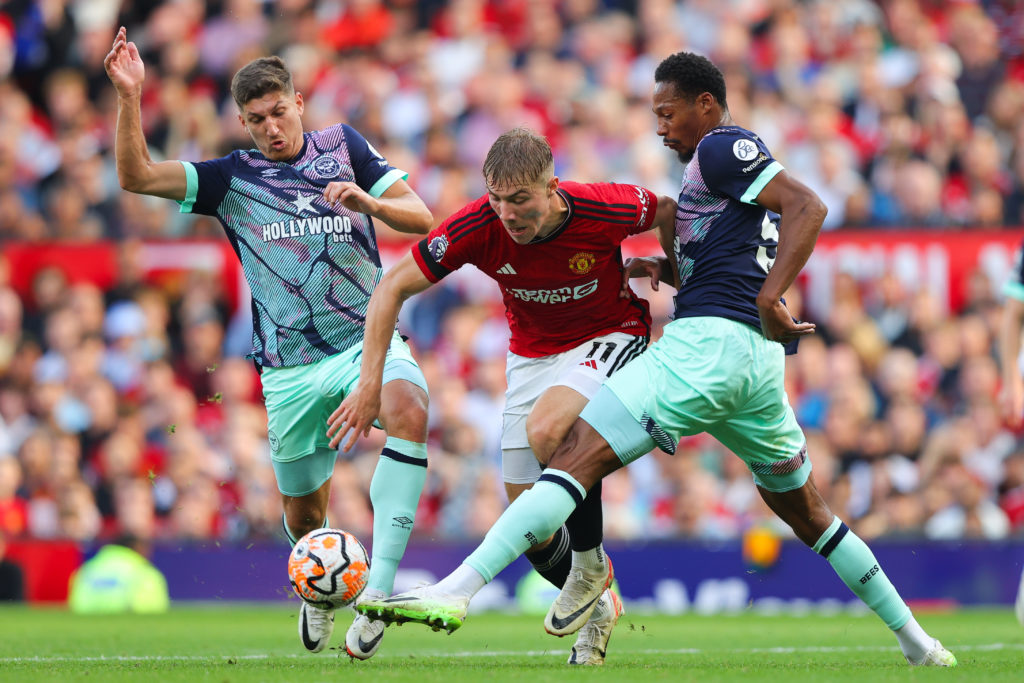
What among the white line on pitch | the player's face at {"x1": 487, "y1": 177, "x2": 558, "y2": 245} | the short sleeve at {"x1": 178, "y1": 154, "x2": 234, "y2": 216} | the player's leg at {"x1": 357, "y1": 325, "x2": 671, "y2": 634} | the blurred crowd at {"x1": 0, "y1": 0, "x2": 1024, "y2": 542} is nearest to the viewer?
the player's leg at {"x1": 357, "y1": 325, "x2": 671, "y2": 634}

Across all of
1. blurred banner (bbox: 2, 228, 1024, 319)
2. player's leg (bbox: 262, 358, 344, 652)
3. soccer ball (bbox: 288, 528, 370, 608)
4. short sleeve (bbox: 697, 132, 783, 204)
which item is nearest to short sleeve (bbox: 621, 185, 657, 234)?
short sleeve (bbox: 697, 132, 783, 204)

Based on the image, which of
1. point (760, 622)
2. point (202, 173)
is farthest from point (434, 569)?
point (202, 173)

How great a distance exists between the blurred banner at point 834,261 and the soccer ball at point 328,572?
7.13 metres

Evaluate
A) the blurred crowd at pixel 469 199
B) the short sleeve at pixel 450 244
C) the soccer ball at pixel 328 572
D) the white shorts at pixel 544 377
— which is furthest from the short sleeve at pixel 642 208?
the blurred crowd at pixel 469 199

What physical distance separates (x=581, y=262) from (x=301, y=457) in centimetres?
186

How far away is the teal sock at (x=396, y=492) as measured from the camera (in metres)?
6.31

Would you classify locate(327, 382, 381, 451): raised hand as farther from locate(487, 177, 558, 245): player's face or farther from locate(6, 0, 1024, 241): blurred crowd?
locate(6, 0, 1024, 241): blurred crowd

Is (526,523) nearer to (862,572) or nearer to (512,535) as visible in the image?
(512,535)

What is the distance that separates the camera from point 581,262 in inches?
248

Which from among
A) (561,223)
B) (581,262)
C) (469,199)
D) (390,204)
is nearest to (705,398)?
(581,262)

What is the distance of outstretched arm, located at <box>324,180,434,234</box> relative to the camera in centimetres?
597

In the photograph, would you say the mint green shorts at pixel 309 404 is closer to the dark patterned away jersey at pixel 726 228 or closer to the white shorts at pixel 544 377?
the white shorts at pixel 544 377

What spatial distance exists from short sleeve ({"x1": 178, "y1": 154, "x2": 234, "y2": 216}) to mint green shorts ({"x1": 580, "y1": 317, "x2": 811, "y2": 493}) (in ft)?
7.49

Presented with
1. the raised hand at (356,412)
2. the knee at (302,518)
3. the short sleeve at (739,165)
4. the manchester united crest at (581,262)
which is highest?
the short sleeve at (739,165)
